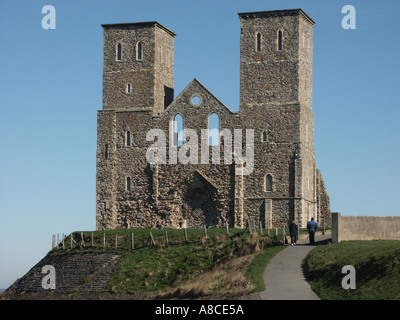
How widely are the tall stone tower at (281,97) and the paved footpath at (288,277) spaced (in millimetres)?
10638

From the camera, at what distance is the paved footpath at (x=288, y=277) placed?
127ft

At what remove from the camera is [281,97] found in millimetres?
62125

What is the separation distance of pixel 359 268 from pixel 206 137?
24.8 metres

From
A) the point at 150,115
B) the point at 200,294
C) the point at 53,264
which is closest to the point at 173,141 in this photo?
the point at 150,115

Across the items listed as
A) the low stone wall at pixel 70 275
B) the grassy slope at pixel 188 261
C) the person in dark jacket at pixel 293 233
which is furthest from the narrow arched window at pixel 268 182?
the low stone wall at pixel 70 275

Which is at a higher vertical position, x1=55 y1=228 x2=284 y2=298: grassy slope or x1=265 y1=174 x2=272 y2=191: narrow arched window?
x1=265 y1=174 x2=272 y2=191: narrow arched window

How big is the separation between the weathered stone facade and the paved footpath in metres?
10.9

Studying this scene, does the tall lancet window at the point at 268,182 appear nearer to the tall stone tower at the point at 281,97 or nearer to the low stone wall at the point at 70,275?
the tall stone tower at the point at 281,97

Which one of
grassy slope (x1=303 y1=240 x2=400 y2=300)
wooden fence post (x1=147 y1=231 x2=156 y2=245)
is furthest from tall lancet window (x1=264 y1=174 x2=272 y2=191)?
grassy slope (x1=303 y1=240 x2=400 y2=300)

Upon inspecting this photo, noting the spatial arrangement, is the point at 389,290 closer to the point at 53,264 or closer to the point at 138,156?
the point at 53,264

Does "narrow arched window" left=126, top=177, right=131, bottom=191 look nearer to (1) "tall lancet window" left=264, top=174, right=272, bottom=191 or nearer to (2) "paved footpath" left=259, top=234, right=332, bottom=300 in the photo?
(1) "tall lancet window" left=264, top=174, right=272, bottom=191

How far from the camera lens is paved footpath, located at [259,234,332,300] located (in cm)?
3856

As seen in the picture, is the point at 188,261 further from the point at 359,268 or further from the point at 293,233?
the point at 359,268

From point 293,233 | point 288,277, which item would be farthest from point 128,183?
point 288,277
